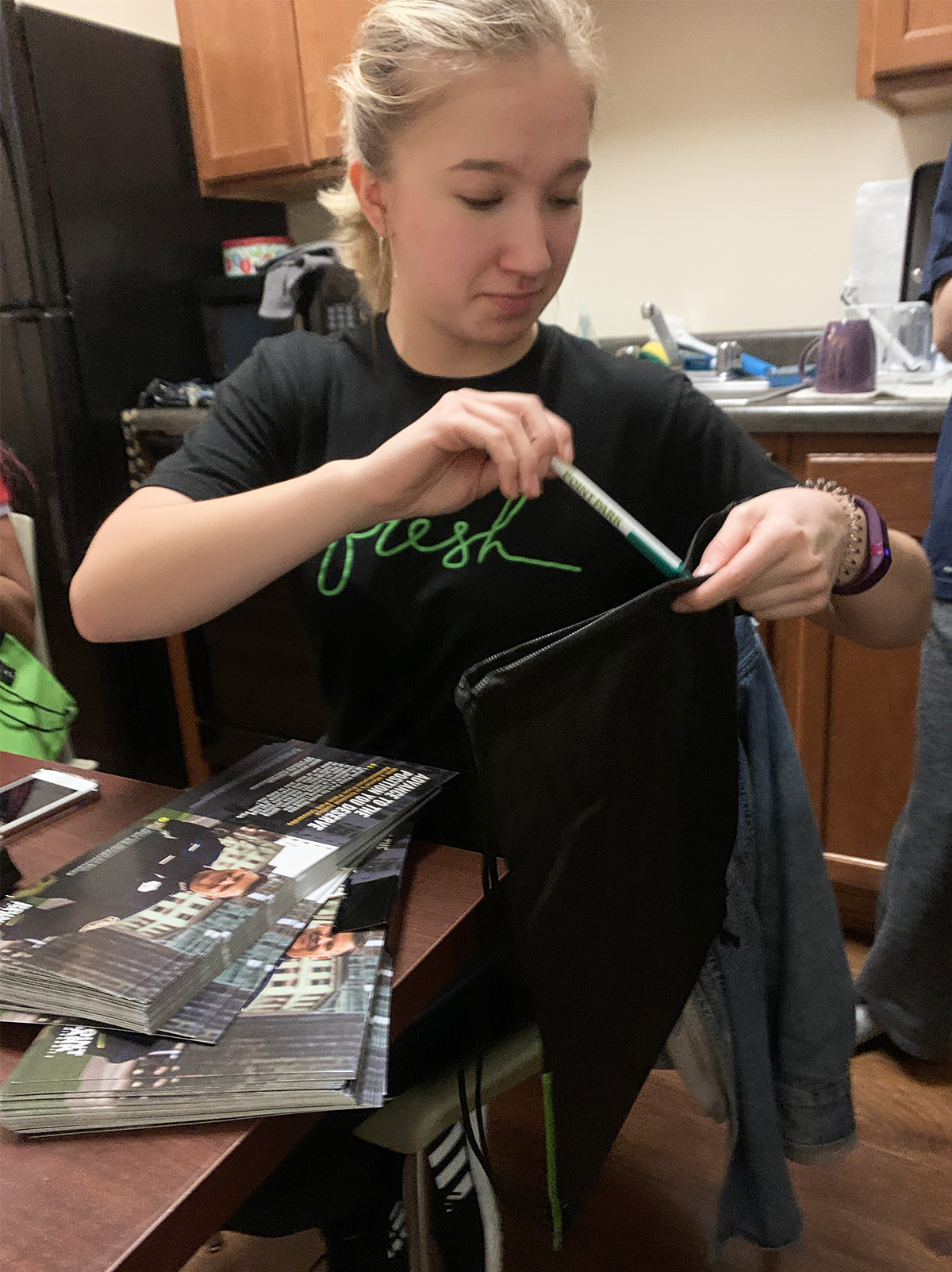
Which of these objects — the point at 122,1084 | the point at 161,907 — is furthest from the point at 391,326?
the point at 122,1084

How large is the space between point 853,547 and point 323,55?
2037mm

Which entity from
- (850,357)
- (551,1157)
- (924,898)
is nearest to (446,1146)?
(551,1157)

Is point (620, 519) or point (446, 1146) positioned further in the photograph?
point (446, 1146)

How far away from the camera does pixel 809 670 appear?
1.61 meters

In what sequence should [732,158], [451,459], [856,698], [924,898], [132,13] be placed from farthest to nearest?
[132,13] → [732,158] → [856,698] → [924,898] → [451,459]

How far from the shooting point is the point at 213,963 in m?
0.53

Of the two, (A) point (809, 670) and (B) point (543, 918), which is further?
(A) point (809, 670)

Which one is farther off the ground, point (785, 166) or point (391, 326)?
point (785, 166)

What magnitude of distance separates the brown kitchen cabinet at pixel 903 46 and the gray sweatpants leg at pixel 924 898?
0.99 m

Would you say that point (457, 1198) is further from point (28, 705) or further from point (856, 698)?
point (856, 698)

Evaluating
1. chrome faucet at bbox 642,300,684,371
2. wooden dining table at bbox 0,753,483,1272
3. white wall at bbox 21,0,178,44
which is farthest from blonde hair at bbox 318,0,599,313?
white wall at bbox 21,0,178,44

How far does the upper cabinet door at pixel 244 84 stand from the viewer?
224 centimetres

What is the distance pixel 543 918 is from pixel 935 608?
3.12 feet

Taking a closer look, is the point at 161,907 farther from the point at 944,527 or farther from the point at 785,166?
the point at 785,166
